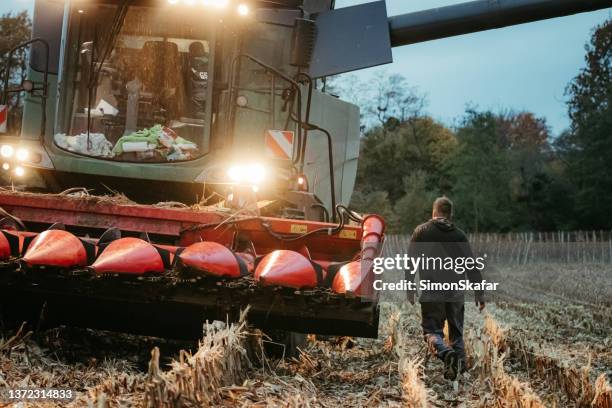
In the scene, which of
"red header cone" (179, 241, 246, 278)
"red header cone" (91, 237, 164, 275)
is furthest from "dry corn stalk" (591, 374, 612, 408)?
"red header cone" (91, 237, 164, 275)

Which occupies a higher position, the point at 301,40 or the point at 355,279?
the point at 301,40

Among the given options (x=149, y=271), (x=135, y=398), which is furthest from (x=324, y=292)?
(x=135, y=398)

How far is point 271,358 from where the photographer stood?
604 centimetres

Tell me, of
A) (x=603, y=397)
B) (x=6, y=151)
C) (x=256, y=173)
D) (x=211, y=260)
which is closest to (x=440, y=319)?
(x=256, y=173)

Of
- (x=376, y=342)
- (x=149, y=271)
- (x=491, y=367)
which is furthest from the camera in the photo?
(x=376, y=342)

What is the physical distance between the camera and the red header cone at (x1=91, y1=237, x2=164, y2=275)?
4.92 metres

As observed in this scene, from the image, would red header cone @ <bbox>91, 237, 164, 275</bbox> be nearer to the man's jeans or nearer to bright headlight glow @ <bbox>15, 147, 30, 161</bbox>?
bright headlight glow @ <bbox>15, 147, 30, 161</bbox>

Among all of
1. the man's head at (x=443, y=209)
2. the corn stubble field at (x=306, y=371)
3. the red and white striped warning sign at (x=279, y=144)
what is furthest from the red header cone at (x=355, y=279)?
the red and white striped warning sign at (x=279, y=144)

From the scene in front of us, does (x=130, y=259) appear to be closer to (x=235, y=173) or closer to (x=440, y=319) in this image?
(x=235, y=173)

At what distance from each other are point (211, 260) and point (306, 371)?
133 centimetres

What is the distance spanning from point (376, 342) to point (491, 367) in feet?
8.36

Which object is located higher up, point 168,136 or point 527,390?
point 168,136

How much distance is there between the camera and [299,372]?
18.7 feet

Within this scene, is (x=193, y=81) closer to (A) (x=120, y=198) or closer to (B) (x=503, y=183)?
(A) (x=120, y=198)
